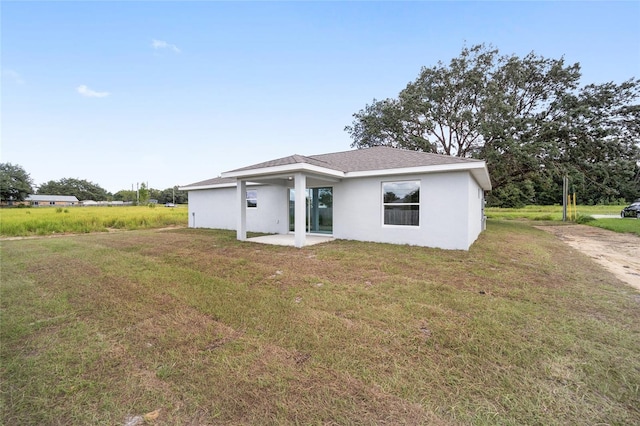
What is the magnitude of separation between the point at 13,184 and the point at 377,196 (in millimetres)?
72427

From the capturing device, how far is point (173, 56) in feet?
37.0

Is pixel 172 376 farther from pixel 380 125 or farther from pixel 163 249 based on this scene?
pixel 380 125

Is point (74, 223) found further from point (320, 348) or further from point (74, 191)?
point (74, 191)

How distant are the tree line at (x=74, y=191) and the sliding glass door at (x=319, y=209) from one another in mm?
49692

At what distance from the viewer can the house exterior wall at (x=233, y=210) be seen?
1259 centimetres

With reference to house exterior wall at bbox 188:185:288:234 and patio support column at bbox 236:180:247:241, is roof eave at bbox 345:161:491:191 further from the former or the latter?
patio support column at bbox 236:180:247:241

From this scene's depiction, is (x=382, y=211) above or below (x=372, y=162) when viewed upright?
below

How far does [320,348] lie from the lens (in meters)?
2.77

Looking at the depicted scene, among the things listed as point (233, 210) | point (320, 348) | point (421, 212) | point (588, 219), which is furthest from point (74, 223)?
point (588, 219)

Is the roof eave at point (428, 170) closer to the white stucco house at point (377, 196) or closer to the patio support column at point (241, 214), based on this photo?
the white stucco house at point (377, 196)

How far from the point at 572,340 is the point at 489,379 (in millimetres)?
1492

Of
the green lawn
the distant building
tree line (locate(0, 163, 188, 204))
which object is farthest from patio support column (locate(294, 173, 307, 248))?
the distant building

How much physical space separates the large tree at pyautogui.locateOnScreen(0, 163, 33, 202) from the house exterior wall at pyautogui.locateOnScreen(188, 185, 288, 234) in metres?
58.1

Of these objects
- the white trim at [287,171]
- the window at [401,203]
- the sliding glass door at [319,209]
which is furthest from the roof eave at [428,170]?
the sliding glass door at [319,209]
